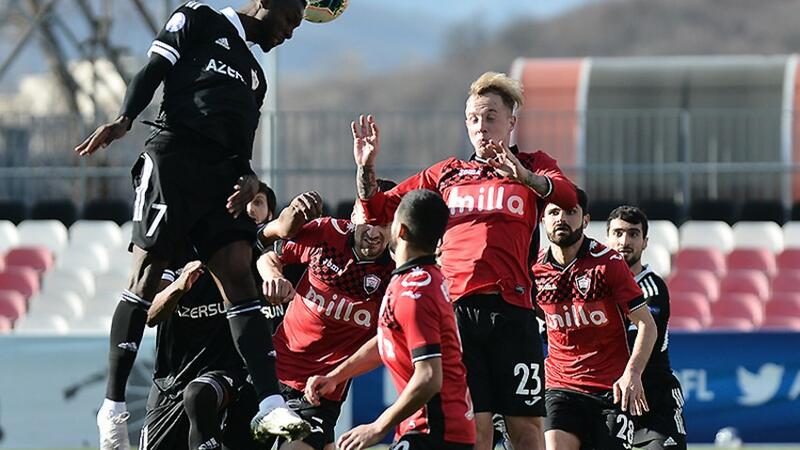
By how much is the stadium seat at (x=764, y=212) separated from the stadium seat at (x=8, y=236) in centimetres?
833

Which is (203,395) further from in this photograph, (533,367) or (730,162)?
(730,162)

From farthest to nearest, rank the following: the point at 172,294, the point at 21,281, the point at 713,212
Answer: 1. the point at 713,212
2. the point at 21,281
3. the point at 172,294

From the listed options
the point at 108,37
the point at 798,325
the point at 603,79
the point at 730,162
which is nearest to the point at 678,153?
the point at 730,162

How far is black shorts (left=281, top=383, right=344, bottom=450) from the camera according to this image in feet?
26.6

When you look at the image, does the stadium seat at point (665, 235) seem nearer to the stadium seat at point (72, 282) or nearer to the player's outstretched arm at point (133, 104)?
the stadium seat at point (72, 282)

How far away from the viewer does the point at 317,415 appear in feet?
26.8

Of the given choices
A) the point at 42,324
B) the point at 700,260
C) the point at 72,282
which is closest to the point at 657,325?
the point at 700,260

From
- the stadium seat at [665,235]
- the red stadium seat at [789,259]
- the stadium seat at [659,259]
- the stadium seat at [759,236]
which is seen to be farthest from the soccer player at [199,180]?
the stadium seat at [759,236]

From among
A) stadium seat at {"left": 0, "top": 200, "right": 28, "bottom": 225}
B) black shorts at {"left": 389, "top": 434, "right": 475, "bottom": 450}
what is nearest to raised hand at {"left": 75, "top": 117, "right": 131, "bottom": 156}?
black shorts at {"left": 389, "top": 434, "right": 475, "bottom": 450}

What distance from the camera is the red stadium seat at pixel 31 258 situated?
1700 cm

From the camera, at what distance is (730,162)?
19.1 metres

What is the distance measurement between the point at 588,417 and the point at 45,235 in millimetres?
10297

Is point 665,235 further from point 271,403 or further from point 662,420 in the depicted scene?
point 271,403

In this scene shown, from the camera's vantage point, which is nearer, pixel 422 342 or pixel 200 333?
pixel 422 342
